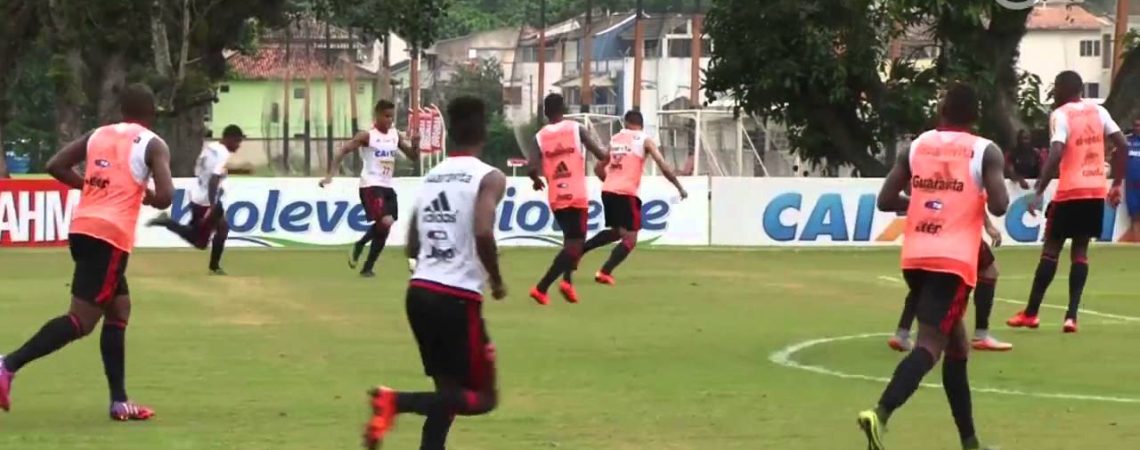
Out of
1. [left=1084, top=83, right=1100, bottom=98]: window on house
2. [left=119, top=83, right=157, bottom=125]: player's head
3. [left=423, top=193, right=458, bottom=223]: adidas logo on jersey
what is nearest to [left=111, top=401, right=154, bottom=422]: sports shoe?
[left=119, top=83, right=157, bottom=125]: player's head

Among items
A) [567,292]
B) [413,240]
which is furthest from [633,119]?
[413,240]

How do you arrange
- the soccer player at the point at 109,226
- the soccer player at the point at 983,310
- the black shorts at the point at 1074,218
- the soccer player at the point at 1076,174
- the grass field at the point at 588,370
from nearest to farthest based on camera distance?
1. the grass field at the point at 588,370
2. the soccer player at the point at 109,226
3. the soccer player at the point at 983,310
4. the soccer player at the point at 1076,174
5. the black shorts at the point at 1074,218

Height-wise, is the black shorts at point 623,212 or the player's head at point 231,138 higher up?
the player's head at point 231,138

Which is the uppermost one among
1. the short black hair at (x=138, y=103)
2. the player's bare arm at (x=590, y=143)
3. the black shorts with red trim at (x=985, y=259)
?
the short black hair at (x=138, y=103)

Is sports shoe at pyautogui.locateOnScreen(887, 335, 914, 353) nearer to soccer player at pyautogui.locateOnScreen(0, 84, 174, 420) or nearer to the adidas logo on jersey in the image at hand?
soccer player at pyautogui.locateOnScreen(0, 84, 174, 420)

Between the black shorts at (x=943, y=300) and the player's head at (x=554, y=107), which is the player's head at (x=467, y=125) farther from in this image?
the player's head at (x=554, y=107)

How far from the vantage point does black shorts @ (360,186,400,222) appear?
22516mm

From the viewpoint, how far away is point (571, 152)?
18641 mm

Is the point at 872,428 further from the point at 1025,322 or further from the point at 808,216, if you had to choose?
the point at 808,216

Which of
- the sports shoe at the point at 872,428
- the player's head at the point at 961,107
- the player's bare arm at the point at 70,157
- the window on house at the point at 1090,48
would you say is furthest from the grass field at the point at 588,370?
the window on house at the point at 1090,48

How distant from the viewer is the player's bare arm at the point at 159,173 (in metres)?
10.3

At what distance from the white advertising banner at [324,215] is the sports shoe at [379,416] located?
2126cm

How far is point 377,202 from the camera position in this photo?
2259 centimetres

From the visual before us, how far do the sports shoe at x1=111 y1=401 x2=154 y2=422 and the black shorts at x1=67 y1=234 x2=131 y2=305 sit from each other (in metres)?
0.57
